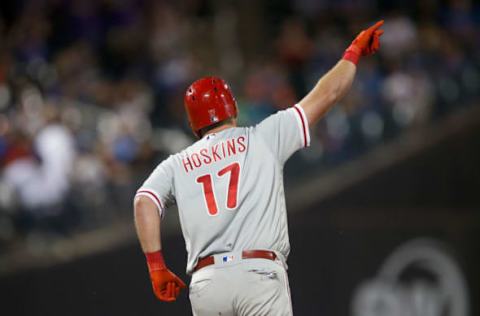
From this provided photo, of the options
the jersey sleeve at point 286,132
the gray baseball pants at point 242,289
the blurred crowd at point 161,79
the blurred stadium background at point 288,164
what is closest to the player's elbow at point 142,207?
the gray baseball pants at point 242,289

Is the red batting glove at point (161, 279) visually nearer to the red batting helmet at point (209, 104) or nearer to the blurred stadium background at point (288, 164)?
the red batting helmet at point (209, 104)

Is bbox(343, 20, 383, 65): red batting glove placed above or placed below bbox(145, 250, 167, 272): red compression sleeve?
above

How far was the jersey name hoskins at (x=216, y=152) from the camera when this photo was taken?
5.39 meters

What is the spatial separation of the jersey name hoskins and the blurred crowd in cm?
401

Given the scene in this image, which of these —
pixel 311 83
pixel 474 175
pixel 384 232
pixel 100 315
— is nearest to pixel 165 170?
pixel 100 315

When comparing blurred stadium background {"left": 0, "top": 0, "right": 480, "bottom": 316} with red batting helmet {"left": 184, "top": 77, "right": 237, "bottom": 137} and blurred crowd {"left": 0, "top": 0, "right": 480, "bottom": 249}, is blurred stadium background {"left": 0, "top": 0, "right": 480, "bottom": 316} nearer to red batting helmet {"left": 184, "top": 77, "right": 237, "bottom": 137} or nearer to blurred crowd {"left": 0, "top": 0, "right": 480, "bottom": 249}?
blurred crowd {"left": 0, "top": 0, "right": 480, "bottom": 249}

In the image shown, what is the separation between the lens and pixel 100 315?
9.01 m

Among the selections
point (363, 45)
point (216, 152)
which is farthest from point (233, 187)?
point (363, 45)

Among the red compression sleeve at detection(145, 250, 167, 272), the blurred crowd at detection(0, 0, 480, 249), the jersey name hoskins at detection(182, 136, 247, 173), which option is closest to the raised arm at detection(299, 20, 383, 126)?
the jersey name hoskins at detection(182, 136, 247, 173)

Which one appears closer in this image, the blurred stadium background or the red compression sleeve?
the red compression sleeve

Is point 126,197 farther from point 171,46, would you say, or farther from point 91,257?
point 171,46

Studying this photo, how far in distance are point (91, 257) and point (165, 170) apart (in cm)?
395

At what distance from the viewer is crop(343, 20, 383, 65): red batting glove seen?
5.63 m

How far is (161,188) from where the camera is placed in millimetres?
5438
